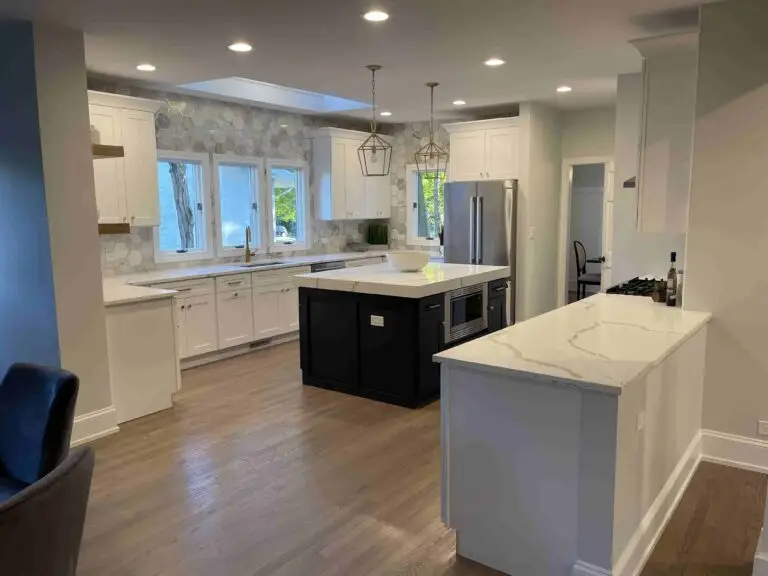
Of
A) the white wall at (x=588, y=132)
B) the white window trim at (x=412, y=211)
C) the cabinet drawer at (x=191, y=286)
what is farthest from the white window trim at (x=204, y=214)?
the white wall at (x=588, y=132)

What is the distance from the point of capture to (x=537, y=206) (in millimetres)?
6938

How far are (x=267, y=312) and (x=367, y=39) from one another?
321cm

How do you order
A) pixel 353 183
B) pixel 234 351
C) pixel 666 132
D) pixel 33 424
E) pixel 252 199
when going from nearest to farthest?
1. pixel 33 424
2. pixel 666 132
3. pixel 234 351
4. pixel 252 199
5. pixel 353 183

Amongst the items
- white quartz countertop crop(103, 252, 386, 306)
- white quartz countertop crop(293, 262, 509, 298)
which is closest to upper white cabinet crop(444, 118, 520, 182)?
white quartz countertop crop(103, 252, 386, 306)

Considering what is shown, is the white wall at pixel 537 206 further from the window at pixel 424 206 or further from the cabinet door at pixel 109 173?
the cabinet door at pixel 109 173

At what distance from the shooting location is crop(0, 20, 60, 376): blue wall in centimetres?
360

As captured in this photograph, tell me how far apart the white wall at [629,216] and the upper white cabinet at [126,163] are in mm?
3992

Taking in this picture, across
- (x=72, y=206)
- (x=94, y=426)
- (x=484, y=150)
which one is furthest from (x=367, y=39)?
(x=484, y=150)

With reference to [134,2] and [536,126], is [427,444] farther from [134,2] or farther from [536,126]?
[536,126]

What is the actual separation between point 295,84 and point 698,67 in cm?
332

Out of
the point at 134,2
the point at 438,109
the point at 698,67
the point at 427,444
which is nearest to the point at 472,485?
the point at 427,444

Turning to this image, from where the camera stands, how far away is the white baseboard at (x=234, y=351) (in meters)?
5.71

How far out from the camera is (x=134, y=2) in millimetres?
3158

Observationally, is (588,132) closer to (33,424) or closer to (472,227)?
(472,227)
